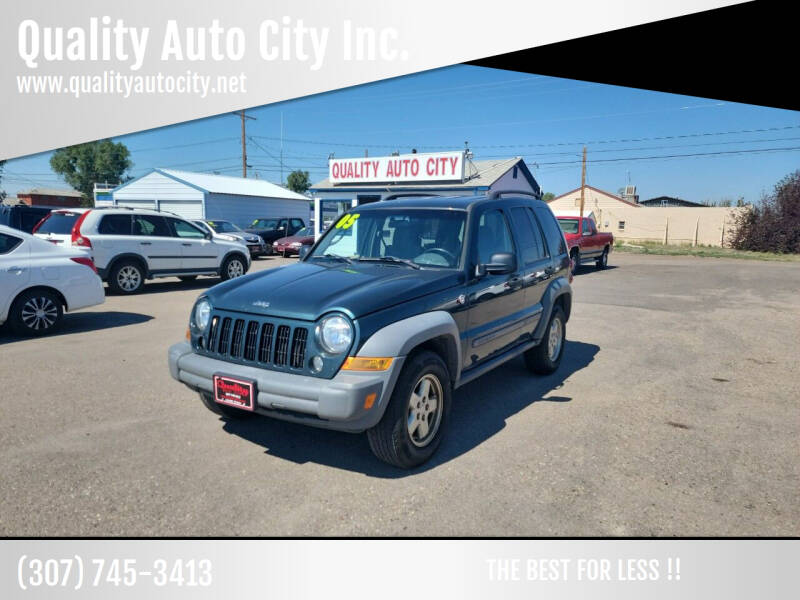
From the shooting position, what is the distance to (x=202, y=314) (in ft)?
13.2

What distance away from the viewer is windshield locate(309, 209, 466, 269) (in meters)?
4.57

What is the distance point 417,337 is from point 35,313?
6.45 m

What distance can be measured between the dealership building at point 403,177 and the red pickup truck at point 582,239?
11.3ft

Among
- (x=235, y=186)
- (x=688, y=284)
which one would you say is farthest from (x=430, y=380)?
(x=235, y=186)

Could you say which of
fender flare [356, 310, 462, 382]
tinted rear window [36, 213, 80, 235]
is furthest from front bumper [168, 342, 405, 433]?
tinted rear window [36, 213, 80, 235]

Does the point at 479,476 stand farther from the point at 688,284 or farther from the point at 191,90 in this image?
the point at 688,284

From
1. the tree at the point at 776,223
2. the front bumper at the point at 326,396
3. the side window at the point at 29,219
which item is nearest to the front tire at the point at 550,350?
the front bumper at the point at 326,396

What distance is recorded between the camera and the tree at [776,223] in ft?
112

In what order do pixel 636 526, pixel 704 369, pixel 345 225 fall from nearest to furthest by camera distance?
pixel 636 526, pixel 345 225, pixel 704 369

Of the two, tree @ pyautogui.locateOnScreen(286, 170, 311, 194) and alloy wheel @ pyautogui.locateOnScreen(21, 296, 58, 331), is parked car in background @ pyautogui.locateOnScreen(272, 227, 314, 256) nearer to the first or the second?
alloy wheel @ pyautogui.locateOnScreen(21, 296, 58, 331)

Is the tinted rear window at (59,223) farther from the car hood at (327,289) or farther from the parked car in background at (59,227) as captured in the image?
the car hood at (327,289)

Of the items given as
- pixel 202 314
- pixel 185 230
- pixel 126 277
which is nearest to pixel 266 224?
pixel 185 230

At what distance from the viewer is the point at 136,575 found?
2723 mm

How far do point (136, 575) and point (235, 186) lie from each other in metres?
32.4
